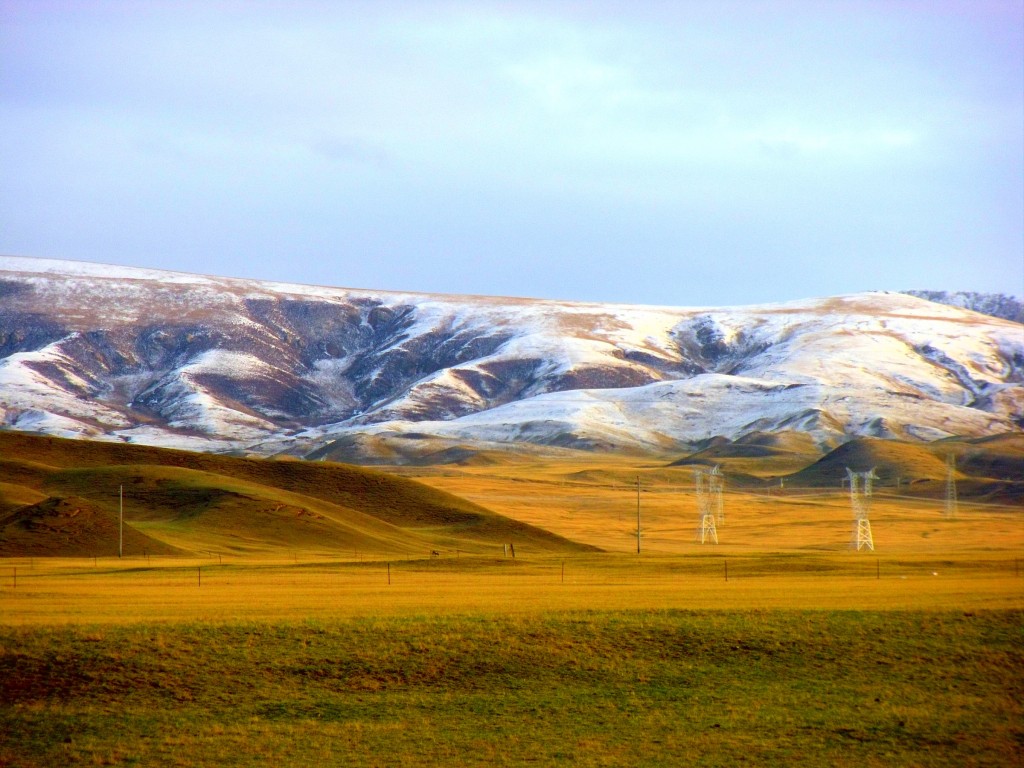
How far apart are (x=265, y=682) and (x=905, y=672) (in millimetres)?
20916

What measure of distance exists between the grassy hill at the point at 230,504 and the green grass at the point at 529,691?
61.3 m

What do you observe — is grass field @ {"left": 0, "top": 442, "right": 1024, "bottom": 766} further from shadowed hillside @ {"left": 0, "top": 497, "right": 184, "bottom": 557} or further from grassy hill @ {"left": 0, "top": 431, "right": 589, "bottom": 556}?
grassy hill @ {"left": 0, "top": 431, "right": 589, "bottom": 556}

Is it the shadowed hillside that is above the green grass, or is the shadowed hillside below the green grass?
above

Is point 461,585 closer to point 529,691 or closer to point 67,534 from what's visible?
point 529,691

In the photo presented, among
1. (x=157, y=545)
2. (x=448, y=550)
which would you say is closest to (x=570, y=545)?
(x=448, y=550)

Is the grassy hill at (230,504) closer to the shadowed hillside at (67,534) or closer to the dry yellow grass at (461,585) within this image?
the shadowed hillside at (67,534)

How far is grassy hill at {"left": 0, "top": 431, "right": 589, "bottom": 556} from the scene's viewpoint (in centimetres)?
10856

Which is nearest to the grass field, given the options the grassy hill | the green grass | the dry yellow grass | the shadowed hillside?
the green grass

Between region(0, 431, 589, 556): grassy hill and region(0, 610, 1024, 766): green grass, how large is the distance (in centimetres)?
6133

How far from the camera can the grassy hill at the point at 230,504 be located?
4274 inches

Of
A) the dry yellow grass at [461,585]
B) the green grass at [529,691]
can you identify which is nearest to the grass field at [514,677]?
the green grass at [529,691]

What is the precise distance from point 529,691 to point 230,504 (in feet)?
298

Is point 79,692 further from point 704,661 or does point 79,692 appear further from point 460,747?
point 704,661

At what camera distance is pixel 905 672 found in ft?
137
